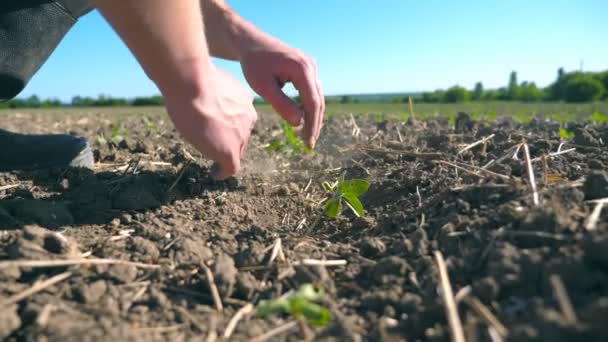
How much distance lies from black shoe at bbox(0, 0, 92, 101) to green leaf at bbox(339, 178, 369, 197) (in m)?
1.89

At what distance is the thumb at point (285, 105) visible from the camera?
1987mm

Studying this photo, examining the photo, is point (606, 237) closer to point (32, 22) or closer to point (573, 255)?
point (573, 255)

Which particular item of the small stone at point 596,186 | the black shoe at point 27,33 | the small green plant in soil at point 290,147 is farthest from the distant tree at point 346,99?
the small stone at point 596,186

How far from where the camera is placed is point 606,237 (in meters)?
1.08

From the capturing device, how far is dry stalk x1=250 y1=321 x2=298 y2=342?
108 centimetres

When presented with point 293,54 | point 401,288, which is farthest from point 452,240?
point 293,54

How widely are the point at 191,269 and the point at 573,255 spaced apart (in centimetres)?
101

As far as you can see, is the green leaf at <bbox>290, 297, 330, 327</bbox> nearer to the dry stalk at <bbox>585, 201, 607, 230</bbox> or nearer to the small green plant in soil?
the dry stalk at <bbox>585, 201, 607, 230</bbox>

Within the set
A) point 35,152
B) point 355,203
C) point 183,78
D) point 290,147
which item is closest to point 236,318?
point 183,78

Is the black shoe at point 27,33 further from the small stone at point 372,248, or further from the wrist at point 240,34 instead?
the small stone at point 372,248

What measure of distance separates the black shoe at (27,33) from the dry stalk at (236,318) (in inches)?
84.1

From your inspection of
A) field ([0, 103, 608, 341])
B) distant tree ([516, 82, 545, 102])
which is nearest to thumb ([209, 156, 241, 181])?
field ([0, 103, 608, 341])

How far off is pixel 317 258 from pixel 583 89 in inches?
1151

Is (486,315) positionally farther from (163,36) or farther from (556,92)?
(556,92)
